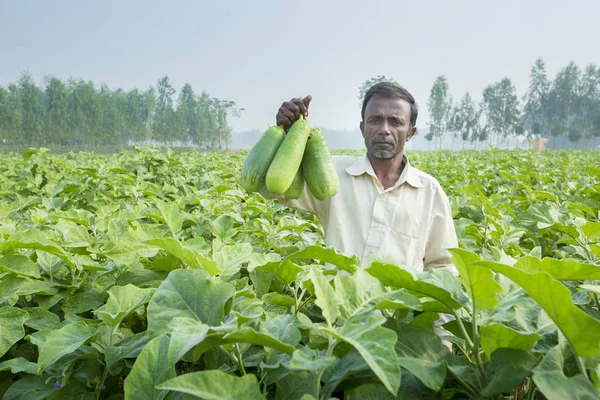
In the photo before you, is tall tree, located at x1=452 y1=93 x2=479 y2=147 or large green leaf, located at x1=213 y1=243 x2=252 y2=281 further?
tall tree, located at x1=452 y1=93 x2=479 y2=147

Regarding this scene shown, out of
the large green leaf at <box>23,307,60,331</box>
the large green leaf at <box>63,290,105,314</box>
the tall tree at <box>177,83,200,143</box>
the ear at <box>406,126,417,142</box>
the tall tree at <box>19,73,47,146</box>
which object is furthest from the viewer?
the tall tree at <box>177,83,200,143</box>

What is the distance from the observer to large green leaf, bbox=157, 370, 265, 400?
0.66 metres

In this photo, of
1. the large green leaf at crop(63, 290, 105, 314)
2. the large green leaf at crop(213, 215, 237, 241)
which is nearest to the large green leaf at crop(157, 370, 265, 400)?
the large green leaf at crop(63, 290, 105, 314)

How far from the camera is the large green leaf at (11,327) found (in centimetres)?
112

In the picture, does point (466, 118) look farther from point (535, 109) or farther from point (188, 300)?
point (188, 300)

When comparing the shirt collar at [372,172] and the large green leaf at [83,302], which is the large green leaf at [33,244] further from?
the shirt collar at [372,172]

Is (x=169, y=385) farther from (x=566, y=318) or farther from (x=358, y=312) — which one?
(x=566, y=318)

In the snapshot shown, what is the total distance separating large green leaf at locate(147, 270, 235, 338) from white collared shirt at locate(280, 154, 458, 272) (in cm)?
178

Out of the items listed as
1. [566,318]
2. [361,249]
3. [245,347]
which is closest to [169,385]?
[245,347]

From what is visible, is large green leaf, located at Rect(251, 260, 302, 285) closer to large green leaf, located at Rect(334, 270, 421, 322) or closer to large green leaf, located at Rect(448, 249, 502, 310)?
large green leaf, located at Rect(334, 270, 421, 322)

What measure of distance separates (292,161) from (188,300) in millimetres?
892

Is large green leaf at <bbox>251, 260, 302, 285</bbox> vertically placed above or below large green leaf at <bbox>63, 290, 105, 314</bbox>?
above

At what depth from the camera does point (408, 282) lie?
2.76 feet

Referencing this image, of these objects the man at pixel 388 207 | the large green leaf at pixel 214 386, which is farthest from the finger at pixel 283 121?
the large green leaf at pixel 214 386
